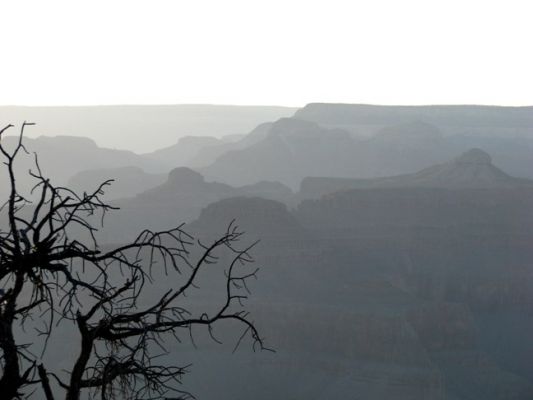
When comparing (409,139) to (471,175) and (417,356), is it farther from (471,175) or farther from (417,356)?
(417,356)

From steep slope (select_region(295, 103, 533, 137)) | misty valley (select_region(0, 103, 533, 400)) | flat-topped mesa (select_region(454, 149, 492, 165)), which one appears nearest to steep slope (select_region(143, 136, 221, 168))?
steep slope (select_region(295, 103, 533, 137))

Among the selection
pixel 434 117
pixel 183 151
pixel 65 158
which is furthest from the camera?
pixel 183 151

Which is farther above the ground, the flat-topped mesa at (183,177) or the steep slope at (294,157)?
the flat-topped mesa at (183,177)

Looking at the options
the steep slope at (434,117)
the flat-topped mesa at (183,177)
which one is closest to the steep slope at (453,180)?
the flat-topped mesa at (183,177)

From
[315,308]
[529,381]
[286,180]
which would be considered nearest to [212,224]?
[315,308]

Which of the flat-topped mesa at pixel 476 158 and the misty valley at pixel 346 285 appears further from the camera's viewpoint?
the flat-topped mesa at pixel 476 158

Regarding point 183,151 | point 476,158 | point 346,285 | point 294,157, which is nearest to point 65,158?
point 294,157

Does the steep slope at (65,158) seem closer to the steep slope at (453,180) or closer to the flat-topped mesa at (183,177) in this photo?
the flat-topped mesa at (183,177)

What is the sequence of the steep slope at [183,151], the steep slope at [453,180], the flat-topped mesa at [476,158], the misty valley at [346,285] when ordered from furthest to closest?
the steep slope at [183,151]
the flat-topped mesa at [476,158]
the steep slope at [453,180]
the misty valley at [346,285]

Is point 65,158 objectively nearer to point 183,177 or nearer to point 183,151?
point 183,151

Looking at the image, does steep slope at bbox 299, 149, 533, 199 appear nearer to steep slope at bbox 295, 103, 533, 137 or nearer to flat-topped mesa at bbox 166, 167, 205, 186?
flat-topped mesa at bbox 166, 167, 205, 186

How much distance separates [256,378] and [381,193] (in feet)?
112

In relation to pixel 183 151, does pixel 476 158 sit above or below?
above

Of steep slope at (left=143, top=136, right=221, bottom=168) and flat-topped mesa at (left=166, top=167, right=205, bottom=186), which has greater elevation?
flat-topped mesa at (left=166, top=167, right=205, bottom=186)
